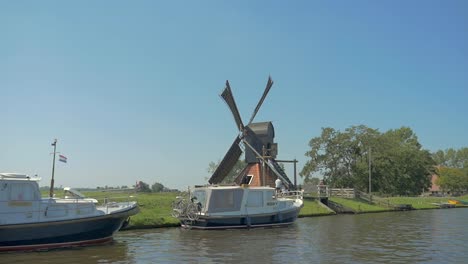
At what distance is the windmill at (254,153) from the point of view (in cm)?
5759

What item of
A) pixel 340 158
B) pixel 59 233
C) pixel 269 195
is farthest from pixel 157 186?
pixel 59 233

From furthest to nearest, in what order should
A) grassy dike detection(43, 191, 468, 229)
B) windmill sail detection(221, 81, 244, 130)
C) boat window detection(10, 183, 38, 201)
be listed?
windmill sail detection(221, 81, 244, 130), grassy dike detection(43, 191, 468, 229), boat window detection(10, 183, 38, 201)

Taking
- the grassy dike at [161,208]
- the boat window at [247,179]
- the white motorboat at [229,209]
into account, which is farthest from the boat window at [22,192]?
the boat window at [247,179]

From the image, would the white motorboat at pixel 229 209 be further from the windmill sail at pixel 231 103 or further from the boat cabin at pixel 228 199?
the windmill sail at pixel 231 103

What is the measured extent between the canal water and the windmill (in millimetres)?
21203

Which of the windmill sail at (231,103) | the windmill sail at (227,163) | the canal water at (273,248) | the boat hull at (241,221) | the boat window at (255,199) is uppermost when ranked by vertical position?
the windmill sail at (231,103)

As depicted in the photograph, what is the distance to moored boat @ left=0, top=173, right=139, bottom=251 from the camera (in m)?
25.6

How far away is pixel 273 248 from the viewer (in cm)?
2656

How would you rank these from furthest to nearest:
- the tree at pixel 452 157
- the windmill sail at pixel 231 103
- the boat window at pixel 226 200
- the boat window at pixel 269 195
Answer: the tree at pixel 452 157 < the windmill sail at pixel 231 103 < the boat window at pixel 269 195 < the boat window at pixel 226 200

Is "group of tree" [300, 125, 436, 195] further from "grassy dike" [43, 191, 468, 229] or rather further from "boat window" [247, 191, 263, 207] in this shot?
"boat window" [247, 191, 263, 207]

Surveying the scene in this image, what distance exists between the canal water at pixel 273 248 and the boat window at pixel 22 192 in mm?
3216

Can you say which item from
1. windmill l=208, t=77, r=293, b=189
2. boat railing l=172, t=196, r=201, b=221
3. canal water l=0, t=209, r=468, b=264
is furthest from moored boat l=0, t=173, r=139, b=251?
windmill l=208, t=77, r=293, b=189

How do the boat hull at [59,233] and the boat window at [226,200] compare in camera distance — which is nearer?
the boat hull at [59,233]

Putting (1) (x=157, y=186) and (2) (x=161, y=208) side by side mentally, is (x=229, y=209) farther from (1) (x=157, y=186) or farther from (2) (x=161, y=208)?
(1) (x=157, y=186)
